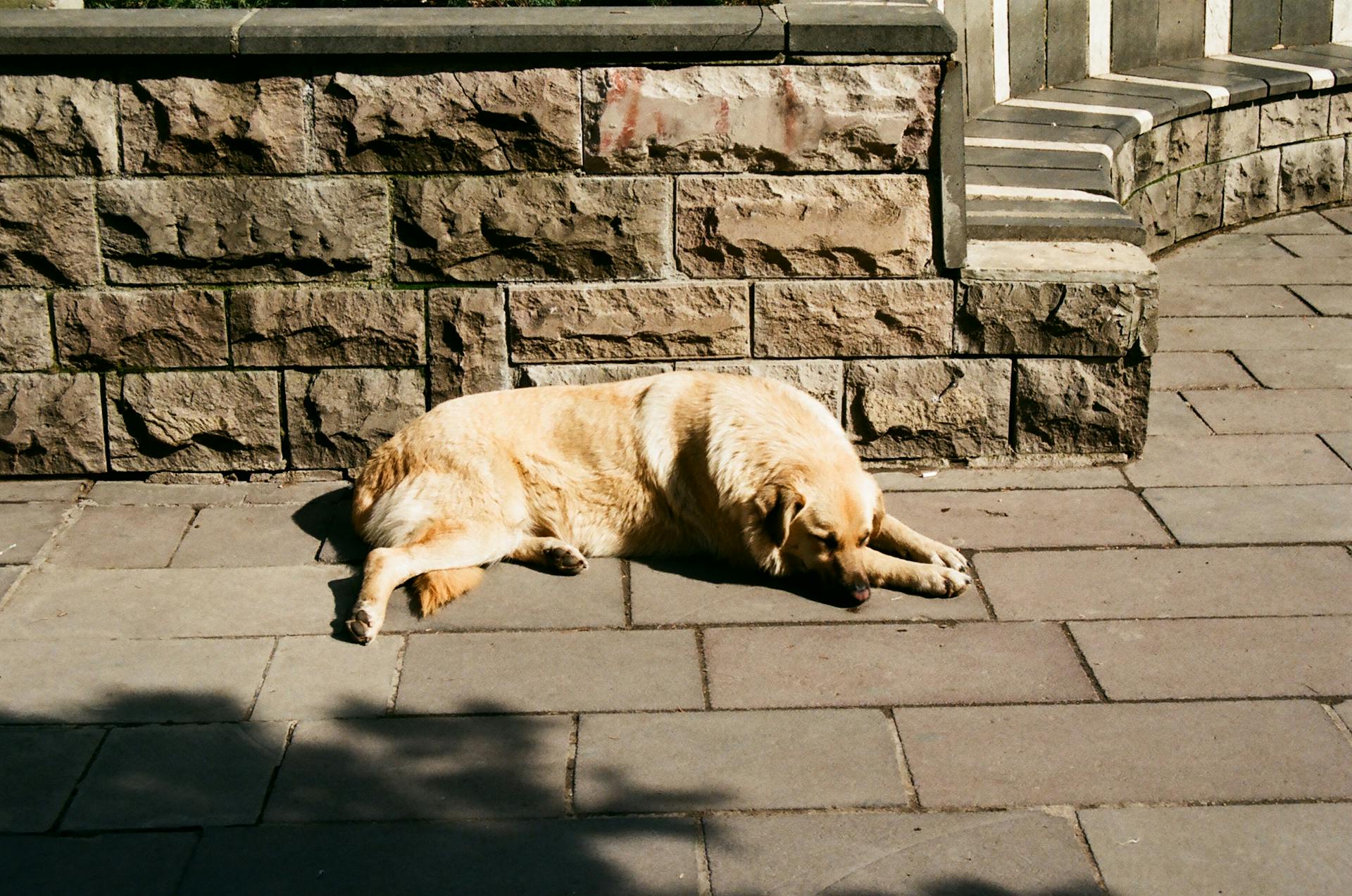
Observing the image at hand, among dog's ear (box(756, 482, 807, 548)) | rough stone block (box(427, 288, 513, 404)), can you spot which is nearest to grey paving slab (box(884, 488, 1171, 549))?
dog's ear (box(756, 482, 807, 548))

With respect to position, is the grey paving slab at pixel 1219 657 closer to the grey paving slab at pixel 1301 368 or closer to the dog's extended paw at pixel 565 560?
the dog's extended paw at pixel 565 560

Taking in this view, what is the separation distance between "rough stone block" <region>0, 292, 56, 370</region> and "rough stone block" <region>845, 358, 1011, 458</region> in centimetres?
324

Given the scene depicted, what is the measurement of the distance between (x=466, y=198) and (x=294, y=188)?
2.17 ft

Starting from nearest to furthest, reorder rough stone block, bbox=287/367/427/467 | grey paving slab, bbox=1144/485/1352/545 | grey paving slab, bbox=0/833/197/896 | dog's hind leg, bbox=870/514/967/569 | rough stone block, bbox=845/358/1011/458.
Answer: grey paving slab, bbox=0/833/197/896 → dog's hind leg, bbox=870/514/967/569 → grey paving slab, bbox=1144/485/1352/545 → rough stone block, bbox=287/367/427/467 → rough stone block, bbox=845/358/1011/458

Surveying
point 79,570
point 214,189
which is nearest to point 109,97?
point 214,189

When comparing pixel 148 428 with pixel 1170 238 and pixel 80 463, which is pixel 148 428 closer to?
pixel 80 463

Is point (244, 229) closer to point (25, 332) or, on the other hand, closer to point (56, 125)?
point (56, 125)

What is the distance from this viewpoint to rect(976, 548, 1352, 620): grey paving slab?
4.70 metres

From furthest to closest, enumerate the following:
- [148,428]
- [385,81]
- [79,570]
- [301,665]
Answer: [148,428] < [385,81] < [79,570] < [301,665]

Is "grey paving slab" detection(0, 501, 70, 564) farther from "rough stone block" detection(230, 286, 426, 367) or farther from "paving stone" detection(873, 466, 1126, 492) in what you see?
"paving stone" detection(873, 466, 1126, 492)

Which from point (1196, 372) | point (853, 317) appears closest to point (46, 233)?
point (853, 317)

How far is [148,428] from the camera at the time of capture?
18.7ft

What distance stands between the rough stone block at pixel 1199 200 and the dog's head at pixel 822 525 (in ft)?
17.3

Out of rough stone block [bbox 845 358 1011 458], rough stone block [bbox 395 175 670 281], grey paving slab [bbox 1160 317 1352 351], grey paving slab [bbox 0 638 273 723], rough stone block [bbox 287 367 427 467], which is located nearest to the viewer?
grey paving slab [bbox 0 638 273 723]
